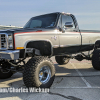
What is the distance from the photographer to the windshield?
5.07 meters

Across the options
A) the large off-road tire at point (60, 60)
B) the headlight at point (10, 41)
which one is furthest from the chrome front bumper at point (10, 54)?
the large off-road tire at point (60, 60)

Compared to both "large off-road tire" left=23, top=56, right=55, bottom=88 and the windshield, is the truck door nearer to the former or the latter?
the windshield

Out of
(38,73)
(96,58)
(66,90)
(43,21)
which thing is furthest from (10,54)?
(96,58)

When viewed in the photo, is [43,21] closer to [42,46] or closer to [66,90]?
[42,46]

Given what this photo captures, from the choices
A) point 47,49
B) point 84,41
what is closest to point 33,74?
point 47,49

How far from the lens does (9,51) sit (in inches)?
149

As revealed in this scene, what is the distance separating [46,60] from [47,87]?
724 mm

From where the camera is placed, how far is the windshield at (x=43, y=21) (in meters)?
5.07

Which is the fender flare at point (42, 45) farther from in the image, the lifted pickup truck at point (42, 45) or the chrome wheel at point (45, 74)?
the chrome wheel at point (45, 74)

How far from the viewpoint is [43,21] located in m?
5.27

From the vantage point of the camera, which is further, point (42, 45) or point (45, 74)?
point (42, 45)

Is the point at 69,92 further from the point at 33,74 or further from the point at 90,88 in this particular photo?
the point at 33,74

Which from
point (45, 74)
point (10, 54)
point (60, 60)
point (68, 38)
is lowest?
point (60, 60)

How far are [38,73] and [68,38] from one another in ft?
5.99
